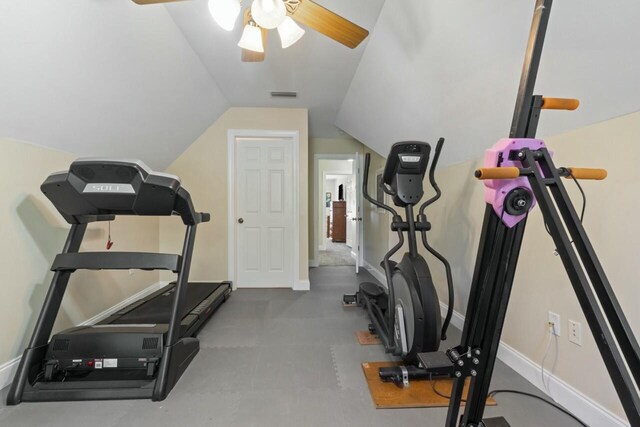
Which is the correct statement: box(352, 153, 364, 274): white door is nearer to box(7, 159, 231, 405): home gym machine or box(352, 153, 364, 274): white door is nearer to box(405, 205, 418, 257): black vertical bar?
box(405, 205, 418, 257): black vertical bar

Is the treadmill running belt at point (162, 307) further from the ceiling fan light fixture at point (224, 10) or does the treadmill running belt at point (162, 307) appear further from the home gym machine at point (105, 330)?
the ceiling fan light fixture at point (224, 10)

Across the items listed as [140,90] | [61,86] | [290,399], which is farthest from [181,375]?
[140,90]

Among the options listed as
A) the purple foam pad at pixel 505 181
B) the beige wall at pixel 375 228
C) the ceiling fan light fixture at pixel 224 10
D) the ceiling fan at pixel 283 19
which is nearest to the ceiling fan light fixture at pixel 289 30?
the ceiling fan at pixel 283 19

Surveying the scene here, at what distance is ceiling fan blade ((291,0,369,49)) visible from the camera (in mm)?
1413

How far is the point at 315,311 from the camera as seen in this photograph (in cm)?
280

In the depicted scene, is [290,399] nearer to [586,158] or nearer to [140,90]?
[586,158]

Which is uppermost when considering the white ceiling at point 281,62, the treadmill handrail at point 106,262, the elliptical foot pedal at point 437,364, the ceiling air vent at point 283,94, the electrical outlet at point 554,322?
the white ceiling at point 281,62

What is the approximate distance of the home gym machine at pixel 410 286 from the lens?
5.29 ft

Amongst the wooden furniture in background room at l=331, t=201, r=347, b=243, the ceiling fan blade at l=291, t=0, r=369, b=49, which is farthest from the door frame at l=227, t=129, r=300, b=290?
the wooden furniture in background room at l=331, t=201, r=347, b=243

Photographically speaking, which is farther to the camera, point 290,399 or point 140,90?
point 140,90

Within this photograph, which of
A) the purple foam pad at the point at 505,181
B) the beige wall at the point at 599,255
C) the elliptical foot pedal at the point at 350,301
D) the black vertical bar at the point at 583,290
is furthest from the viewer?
the elliptical foot pedal at the point at 350,301

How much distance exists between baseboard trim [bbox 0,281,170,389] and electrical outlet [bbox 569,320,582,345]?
3353mm

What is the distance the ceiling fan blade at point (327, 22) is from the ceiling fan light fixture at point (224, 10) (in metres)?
0.33

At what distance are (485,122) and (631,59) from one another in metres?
0.79
